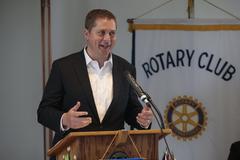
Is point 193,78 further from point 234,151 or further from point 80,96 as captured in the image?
point 80,96

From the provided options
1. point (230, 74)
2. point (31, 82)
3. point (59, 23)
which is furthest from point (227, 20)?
point (31, 82)

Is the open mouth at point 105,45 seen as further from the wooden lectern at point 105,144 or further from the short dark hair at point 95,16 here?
the wooden lectern at point 105,144

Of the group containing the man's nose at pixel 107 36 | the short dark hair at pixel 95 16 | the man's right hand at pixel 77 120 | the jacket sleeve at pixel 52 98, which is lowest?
the man's right hand at pixel 77 120

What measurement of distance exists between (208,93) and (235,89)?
225 mm

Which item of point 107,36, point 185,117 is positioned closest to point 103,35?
point 107,36

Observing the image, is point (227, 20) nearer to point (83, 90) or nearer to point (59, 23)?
point (59, 23)

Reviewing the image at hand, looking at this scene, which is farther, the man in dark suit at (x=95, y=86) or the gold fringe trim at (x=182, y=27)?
the gold fringe trim at (x=182, y=27)

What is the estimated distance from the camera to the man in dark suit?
1.93m

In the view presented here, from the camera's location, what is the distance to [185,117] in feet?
11.4

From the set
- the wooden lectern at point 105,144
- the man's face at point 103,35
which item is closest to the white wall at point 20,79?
the man's face at point 103,35

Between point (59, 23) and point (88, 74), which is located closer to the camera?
point (88, 74)

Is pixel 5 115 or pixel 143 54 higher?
pixel 143 54

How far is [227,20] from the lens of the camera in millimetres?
3471

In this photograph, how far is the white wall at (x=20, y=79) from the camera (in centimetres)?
334
